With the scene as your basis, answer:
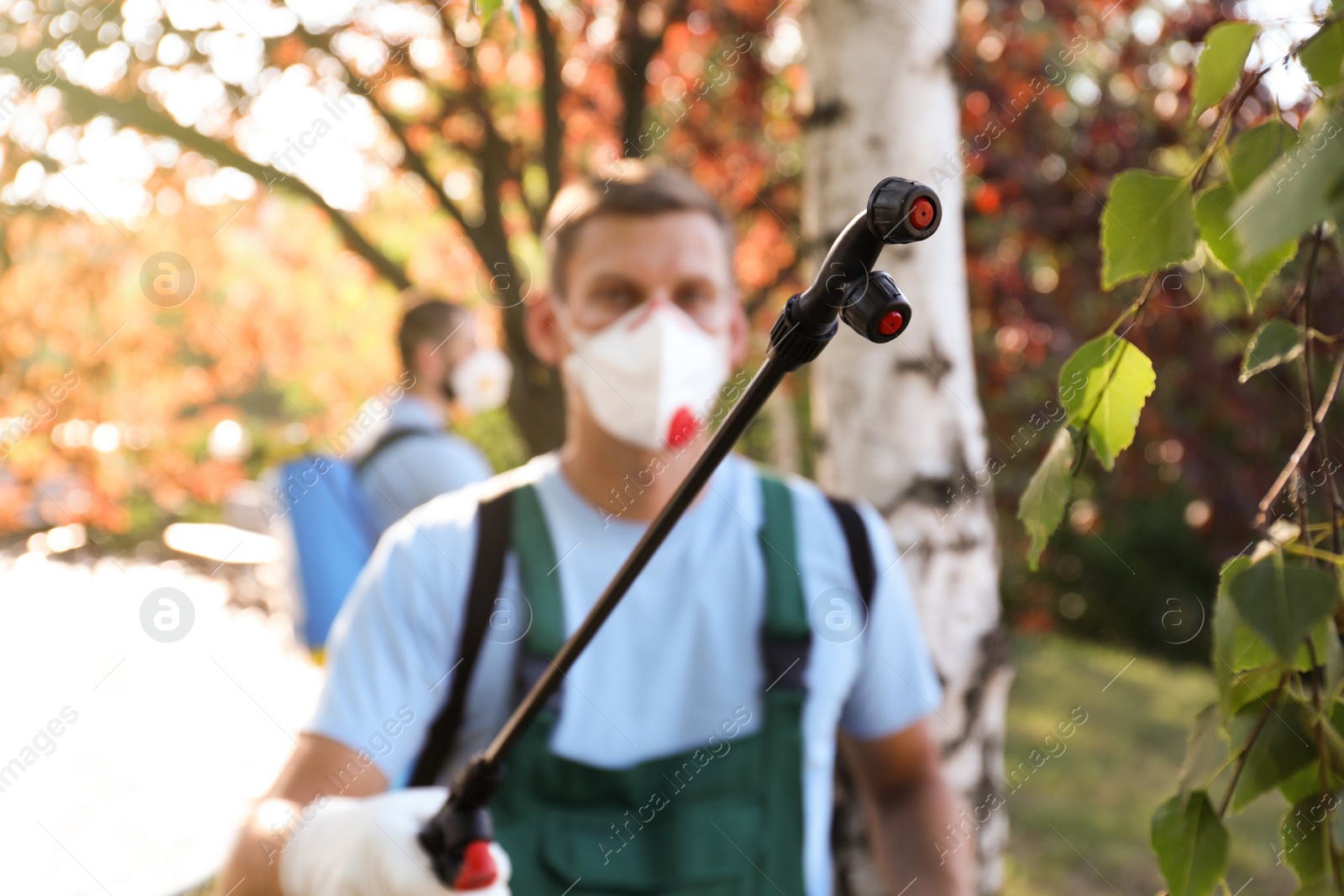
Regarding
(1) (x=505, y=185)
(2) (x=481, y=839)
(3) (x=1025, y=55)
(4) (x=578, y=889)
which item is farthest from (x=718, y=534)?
(1) (x=505, y=185)

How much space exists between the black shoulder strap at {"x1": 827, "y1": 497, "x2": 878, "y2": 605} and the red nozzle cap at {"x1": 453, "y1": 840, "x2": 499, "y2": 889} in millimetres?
824

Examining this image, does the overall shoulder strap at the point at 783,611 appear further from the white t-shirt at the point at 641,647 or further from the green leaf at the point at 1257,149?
the green leaf at the point at 1257,149

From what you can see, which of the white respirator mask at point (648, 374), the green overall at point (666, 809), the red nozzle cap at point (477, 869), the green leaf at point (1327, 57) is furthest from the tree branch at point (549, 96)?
the green leaf at point (1327, 57)

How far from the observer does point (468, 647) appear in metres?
1.70

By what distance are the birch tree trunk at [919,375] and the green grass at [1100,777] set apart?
1.38m

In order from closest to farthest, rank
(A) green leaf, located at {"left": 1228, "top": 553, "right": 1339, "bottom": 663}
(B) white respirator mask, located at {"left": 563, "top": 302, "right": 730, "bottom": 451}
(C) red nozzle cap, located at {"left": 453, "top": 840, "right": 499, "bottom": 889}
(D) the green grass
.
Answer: (A) green leaf, located at {"left": 1228, "top": 553, "right": 1339, "bottom": 663} < (C) red nozzle cap, located at {"left": 453, "top": 840, "right": 499, "bottom": 889} < (B) white respirator mask, located at {"left": 563, "top": 302, "right": 730, "bottom": 451} < (D) the green grass

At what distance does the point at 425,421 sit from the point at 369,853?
7.88 ft

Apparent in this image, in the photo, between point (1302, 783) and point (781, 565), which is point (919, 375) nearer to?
point (781, 565)

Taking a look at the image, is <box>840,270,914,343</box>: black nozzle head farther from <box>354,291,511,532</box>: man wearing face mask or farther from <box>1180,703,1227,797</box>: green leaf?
<box>354,291,511,532</box>: man wearing face mask

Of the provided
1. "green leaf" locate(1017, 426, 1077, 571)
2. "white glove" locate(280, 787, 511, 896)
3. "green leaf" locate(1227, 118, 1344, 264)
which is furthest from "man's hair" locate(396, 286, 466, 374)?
"green leaf" locate(1227, 118, 1344, 264)

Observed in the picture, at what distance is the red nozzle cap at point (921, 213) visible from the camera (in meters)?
0.61

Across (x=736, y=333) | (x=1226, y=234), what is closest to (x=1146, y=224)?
(x=1226, y=234)

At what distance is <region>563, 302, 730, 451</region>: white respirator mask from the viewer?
6.31 ft

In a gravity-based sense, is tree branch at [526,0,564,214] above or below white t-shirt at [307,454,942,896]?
above
